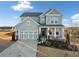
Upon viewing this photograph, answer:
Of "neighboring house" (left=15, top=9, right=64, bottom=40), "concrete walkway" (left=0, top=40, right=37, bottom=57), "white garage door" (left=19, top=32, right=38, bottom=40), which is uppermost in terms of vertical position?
"neighboring house" (left=15, top=9, right=64, bottom=40)

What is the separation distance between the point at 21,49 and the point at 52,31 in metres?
0.73

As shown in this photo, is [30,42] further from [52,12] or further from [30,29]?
[52,12]

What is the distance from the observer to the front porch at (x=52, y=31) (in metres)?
4.61

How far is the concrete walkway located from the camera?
15.0 ft

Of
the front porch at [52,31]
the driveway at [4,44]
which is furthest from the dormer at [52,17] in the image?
the driveway at [4,44]

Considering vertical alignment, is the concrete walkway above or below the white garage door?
below

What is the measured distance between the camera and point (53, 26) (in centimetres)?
463

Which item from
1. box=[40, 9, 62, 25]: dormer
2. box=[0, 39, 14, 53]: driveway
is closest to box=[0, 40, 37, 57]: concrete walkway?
box=[0, 39, 14, 53]: driveway

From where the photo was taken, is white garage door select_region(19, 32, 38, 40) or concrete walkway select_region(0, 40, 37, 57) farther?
white garage door select_region(19, 32, 38, 40)

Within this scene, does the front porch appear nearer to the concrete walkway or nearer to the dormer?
the dormer

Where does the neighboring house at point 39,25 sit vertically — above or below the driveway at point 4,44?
above

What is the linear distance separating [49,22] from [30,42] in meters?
0.56

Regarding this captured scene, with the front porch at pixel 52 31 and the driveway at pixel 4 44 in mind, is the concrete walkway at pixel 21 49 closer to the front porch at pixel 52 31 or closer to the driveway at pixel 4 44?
the driveway at pixel 4 44

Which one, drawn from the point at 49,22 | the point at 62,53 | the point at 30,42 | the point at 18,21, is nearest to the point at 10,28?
the point at 18,21
